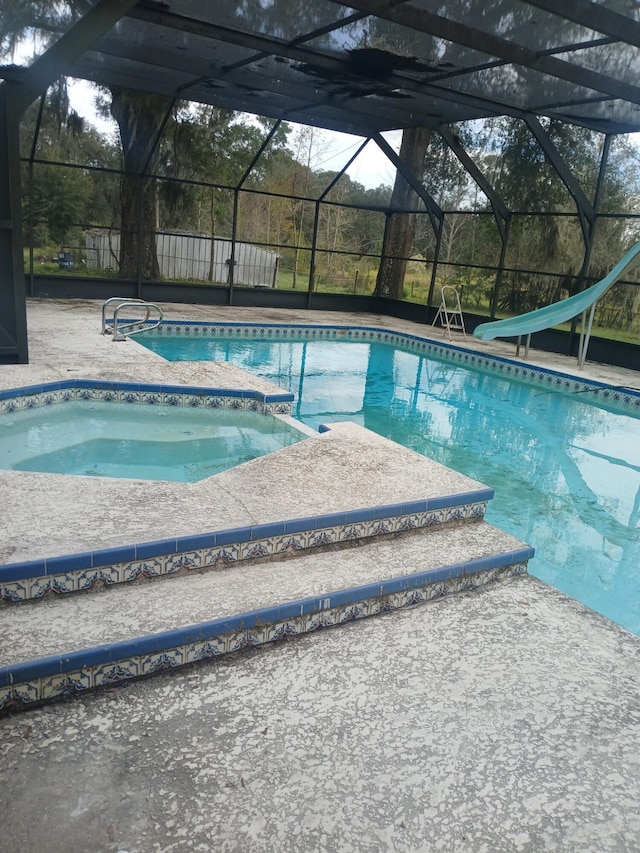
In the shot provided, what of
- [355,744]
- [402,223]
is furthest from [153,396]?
[402,223]

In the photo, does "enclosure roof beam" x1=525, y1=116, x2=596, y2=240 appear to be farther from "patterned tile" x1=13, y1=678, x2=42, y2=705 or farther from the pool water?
"patterned tile" x1=13, y1=678, x2=42, y2=705

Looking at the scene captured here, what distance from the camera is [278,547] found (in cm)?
284

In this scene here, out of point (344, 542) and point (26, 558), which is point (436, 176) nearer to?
point (344, 542)

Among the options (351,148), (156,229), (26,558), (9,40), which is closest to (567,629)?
(26,558)

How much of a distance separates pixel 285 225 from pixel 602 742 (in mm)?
11103

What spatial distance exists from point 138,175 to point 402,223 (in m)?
5.09

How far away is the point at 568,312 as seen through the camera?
7992 mm

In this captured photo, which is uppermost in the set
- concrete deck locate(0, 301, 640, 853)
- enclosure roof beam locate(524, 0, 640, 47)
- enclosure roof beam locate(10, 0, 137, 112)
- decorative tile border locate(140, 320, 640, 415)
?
enclosure roof beam locate(524, 0, 640, 47)

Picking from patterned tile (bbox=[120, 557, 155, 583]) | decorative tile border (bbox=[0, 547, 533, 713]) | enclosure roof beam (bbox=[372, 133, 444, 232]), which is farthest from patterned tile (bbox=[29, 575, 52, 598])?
enclosure roof beam (bbox=[372, 133, 444, 232])

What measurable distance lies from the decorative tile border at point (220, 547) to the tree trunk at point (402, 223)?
386 inches

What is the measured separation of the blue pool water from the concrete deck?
1.03m

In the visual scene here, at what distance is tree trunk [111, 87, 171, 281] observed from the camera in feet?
32.6

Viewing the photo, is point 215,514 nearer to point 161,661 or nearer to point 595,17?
point 161,661

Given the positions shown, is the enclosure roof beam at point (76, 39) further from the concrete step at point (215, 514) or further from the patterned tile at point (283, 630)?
the patterned tile at point (283, 630)
